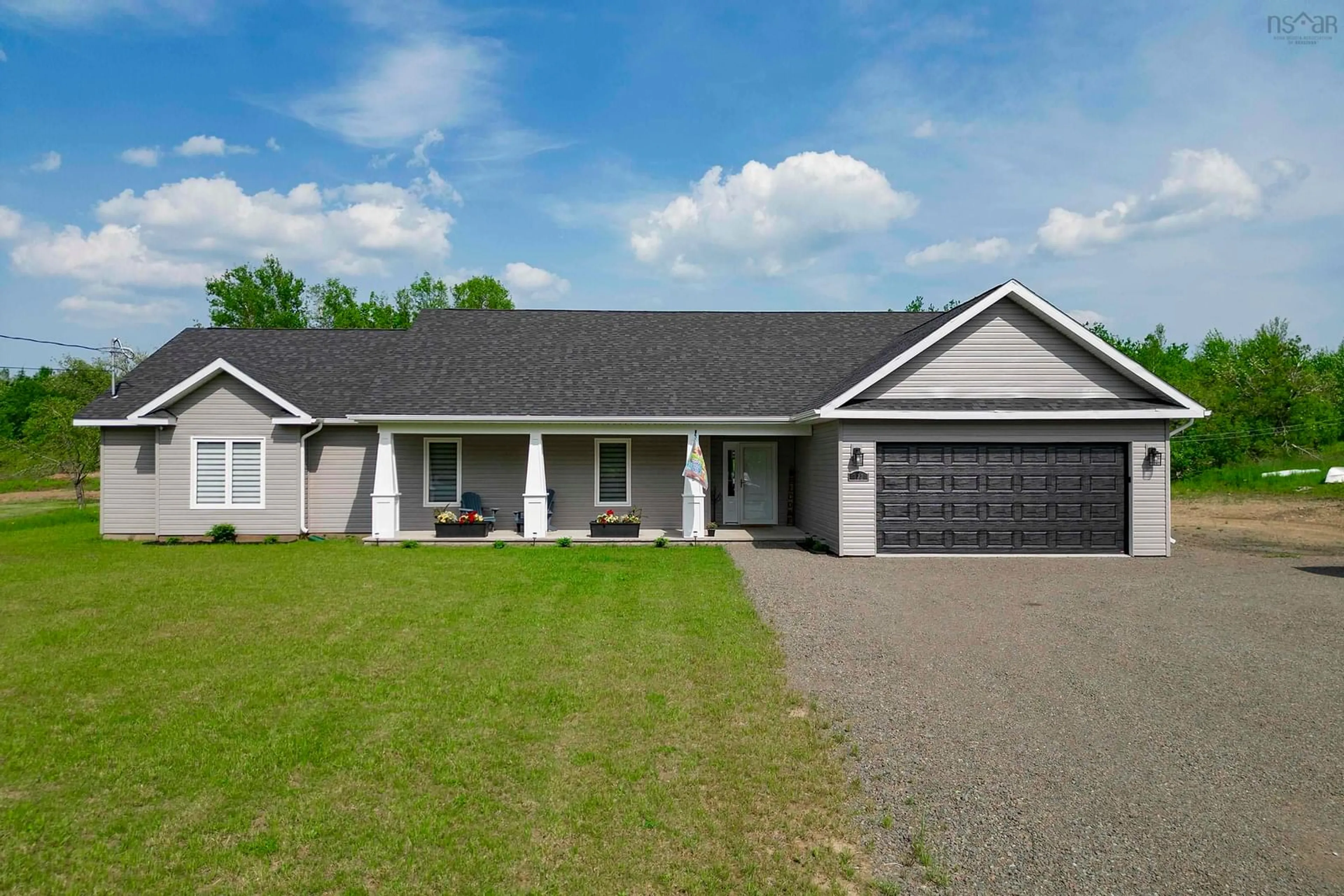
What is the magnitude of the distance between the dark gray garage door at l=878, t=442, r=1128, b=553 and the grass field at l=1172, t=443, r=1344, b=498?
15279 millimetres

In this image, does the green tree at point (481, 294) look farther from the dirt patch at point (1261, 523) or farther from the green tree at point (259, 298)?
the dirt patch at point (1261, 523)

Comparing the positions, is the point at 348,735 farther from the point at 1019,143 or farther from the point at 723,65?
the point at 1019,143

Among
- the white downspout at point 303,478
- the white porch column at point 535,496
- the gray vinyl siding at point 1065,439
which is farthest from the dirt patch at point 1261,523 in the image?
the white downspout at point 303,478

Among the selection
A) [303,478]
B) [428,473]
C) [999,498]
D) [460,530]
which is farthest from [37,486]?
[999,498]

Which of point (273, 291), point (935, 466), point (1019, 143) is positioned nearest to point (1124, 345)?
point (1019, 143)

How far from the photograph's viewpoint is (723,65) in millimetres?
16047

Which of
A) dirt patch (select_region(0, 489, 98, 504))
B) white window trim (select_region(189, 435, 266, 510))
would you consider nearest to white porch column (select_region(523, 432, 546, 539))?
white window trim (select_region(189, 435, 266, 510))

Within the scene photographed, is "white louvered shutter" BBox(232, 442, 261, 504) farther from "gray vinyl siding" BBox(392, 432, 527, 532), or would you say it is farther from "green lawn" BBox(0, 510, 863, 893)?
"green lawn" BBox(0, 510, 863, 893)

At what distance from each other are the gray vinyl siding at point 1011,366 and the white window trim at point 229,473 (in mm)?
13860

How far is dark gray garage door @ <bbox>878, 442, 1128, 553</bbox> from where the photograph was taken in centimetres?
1429

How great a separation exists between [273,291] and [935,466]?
4522 centimetres

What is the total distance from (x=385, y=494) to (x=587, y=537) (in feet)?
14.5

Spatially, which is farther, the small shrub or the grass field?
the grass field

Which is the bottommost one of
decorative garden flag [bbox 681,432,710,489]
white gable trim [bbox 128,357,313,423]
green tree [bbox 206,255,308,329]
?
decorative garden flag [bbox 681,432,710,489]
